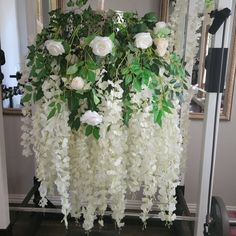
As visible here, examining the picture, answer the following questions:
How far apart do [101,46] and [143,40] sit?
0.17 meters

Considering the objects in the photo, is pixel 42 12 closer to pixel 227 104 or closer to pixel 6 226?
pixel 6 226

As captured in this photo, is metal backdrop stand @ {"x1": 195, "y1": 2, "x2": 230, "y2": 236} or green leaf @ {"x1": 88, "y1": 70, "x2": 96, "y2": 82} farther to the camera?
metal backdrop stand @ {"x1": 195, "y1": 2, "x2": 230, "y2": 236}

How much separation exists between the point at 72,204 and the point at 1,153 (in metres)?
0.43

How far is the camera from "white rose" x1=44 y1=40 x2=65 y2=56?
1.01 metres

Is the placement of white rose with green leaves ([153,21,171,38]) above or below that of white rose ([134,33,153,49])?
above

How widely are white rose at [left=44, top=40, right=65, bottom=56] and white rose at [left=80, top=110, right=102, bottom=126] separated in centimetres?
25

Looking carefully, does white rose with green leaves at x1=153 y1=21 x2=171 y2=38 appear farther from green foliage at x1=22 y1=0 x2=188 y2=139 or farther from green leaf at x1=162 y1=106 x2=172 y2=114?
green leaf at x1=162 y1=106 x2=172 y2=114

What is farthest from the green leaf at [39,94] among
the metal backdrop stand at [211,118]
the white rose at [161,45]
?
the metal backdrop stand at [211,118]

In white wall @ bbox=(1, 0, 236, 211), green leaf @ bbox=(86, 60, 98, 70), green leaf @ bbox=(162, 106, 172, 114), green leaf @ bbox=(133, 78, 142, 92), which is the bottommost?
white wall @ bbox=(1, 0, 236, 211)

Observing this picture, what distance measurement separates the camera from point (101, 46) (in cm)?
97

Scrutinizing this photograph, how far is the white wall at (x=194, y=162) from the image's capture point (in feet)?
7.27

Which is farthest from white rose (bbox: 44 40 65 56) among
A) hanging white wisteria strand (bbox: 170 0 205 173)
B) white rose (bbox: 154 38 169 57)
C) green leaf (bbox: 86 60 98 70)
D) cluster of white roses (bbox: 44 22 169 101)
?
hanging white wisteria strand (bbox: 170 0 205 173)

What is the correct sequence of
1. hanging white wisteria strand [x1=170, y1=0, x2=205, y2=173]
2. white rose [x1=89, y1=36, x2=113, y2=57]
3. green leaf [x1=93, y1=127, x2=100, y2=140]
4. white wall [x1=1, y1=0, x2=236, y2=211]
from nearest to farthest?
white rose [x1=89, y1=36, x2=113, y2=57] < green leaf [x1=93, y1=127, x2=100, y2=140] < hanging white wisteria strand [x1=170, y1=0, x2=205, y2=173] < white wall [x1=1, y1=0, x2=236, y2=211]

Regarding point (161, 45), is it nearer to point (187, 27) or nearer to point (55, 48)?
point (55, 48)
